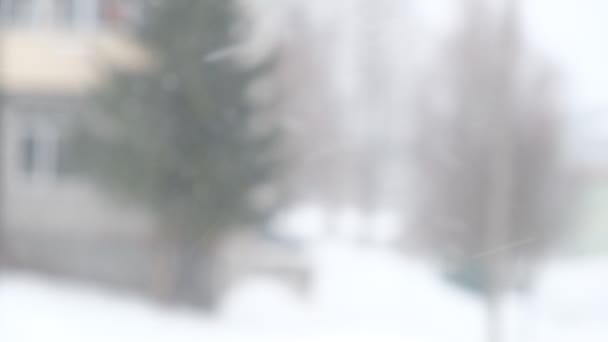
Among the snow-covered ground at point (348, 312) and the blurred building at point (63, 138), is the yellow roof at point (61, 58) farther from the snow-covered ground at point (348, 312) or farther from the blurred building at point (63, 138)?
the snow-covered ground at point (348, 312)

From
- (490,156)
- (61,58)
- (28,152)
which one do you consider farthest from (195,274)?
(490,156)

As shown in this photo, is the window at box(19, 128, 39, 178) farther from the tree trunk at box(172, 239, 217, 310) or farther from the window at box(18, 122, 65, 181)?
the tree trunk at box(172, 239, 217, 310)

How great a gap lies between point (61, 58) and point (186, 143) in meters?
1.51

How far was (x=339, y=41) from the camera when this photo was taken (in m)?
7.70

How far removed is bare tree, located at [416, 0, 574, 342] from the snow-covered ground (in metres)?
0.28

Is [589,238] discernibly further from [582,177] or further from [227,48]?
[227,48]

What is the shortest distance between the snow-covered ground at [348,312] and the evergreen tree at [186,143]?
77 centimetres

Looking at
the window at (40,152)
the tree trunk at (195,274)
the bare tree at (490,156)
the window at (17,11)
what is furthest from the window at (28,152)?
the bare tree at (490,156)

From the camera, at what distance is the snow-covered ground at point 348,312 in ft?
21.1

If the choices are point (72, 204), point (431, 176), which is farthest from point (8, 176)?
point (431, 176)

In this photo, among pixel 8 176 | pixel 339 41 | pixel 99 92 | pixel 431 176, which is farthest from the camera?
pixel 8 176

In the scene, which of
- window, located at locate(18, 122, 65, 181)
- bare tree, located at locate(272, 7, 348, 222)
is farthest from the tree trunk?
window, located at locate(18, 122, 65, 181)

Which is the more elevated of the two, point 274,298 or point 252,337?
point 274,298

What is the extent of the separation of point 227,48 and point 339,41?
40.1 inches
